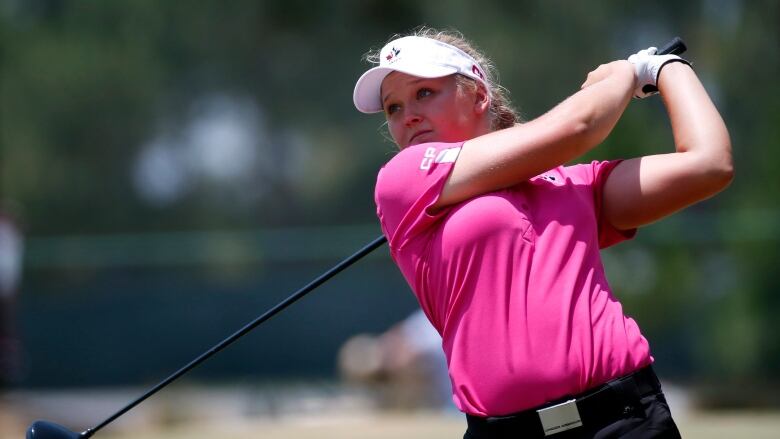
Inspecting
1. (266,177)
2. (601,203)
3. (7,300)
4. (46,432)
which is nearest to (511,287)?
(601,203)

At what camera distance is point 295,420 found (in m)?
11.0

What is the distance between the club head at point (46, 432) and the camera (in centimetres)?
310

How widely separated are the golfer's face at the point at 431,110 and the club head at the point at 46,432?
1197 mm

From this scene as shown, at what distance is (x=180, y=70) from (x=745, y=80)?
35.8ft

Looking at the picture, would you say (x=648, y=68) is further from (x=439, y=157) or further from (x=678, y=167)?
(x=439, y=157)

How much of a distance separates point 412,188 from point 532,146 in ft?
Answer: 0.95

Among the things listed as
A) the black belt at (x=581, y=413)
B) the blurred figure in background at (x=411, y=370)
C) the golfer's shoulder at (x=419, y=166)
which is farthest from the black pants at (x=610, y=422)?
the blurred figure in background at (x=411, y=370)

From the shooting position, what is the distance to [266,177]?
2428 centimetres

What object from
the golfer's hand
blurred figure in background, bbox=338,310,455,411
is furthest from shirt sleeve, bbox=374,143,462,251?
blurred figure in background, bbox=338,310,455,411

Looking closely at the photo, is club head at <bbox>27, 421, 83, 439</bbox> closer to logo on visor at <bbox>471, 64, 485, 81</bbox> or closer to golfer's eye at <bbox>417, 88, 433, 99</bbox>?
golfer's eye at <bbox>417, 88, 433, 99</bbox>

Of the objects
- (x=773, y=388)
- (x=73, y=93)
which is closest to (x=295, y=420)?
(x=773, y=388)

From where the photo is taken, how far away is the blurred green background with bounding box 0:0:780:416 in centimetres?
1366

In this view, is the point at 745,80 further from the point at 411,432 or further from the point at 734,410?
the point at 411,432

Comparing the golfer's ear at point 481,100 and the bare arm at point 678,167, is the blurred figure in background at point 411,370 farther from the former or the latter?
the bare arm at point 678,167
